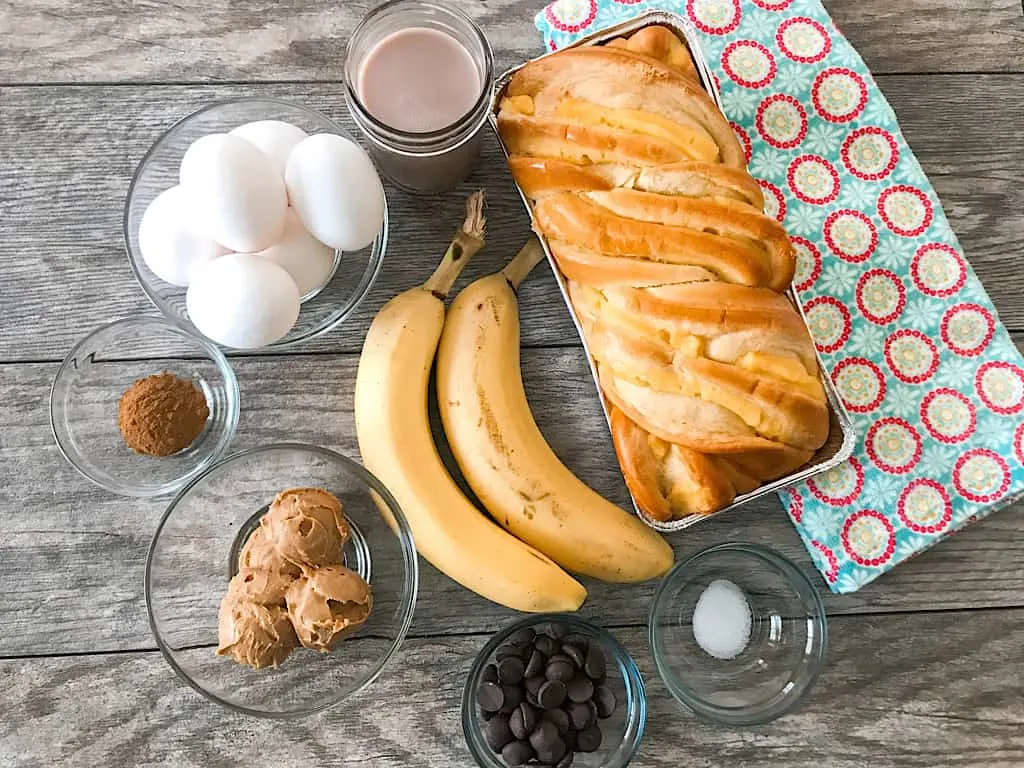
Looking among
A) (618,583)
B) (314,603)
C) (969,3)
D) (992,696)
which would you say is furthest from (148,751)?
(969,3)

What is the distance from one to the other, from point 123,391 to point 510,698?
1.77ft

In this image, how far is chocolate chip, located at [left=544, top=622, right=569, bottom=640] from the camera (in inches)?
38.5

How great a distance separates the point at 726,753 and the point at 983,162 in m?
0.76

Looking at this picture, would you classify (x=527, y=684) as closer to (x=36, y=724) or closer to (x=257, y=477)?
(x=257, y=477)

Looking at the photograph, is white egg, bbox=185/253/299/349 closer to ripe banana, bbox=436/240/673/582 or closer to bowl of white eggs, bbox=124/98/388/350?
bowl of white eggs, bbox=124/98/388/350

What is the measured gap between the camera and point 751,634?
3.45 ft

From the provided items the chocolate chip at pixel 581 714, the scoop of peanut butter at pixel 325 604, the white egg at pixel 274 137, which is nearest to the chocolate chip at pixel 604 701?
the chocolate chip at pixel 581 714

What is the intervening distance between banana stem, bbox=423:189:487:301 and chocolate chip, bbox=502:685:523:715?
0.43m

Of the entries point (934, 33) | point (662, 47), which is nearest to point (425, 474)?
point (662, 47)

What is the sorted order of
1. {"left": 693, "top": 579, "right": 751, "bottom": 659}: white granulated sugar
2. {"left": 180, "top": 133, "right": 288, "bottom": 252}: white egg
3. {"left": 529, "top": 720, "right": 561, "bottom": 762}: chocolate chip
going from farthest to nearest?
1. {"left": 693, "top": 579, "right": 751, "bottom": 659}: white granulated sugar
2. {"left": 529, "top": 720, "right": 561, "bottom": 762}: chocolate chip
3. {"left": 180, "top": 133, "right": 288, "bottom": 252}: white egg

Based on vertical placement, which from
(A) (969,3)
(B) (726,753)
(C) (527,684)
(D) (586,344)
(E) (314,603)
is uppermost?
(A) (969,3)

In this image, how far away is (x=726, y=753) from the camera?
104 centimetres

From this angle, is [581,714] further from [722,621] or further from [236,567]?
[236,567]

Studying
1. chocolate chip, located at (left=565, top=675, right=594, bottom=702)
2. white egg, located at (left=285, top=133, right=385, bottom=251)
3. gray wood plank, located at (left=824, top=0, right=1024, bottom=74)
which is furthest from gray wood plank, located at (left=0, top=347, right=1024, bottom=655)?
gray wood plank, located at (left=824, top=0, right=1024, bottom=74)
